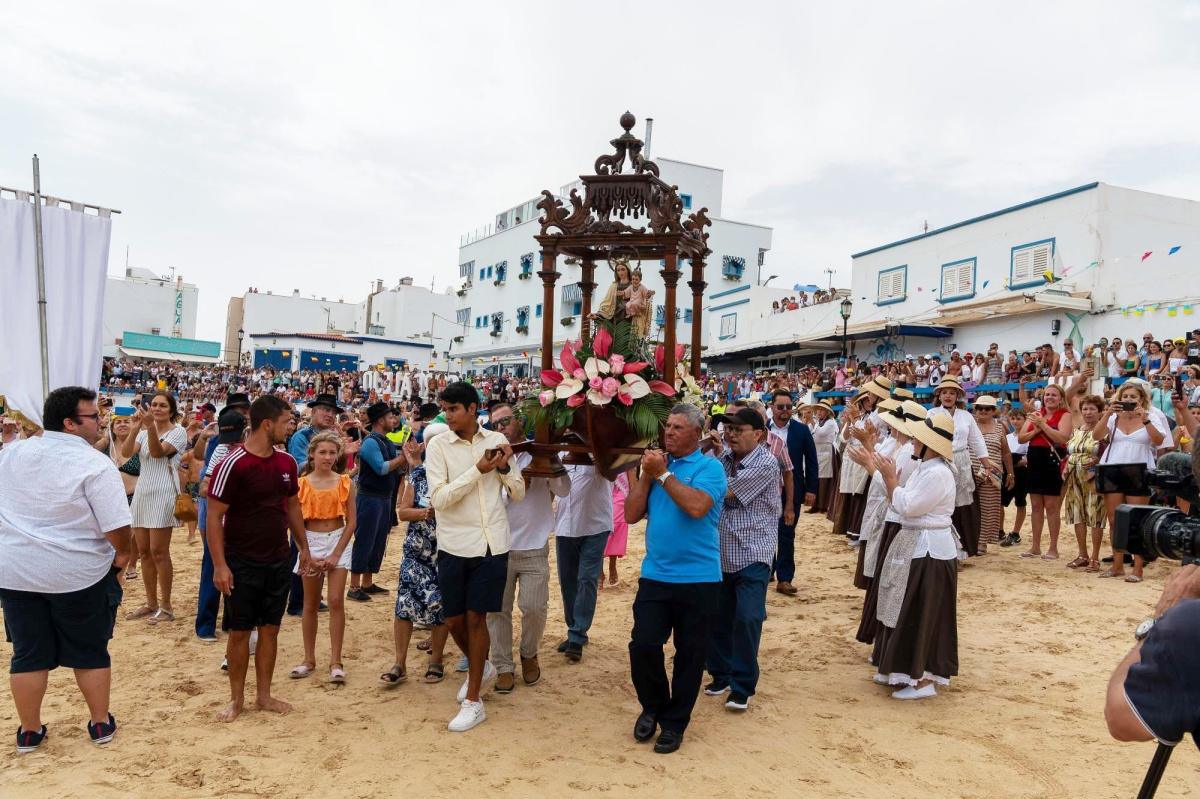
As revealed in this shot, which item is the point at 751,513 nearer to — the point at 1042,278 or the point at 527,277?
the point at 1042,278

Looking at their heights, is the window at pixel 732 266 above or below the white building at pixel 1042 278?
above

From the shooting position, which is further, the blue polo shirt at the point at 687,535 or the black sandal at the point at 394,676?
the black sandal at the point at 394,676

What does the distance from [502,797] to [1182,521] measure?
10.5 ft

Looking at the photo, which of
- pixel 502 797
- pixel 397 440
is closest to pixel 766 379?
pixel 397 440

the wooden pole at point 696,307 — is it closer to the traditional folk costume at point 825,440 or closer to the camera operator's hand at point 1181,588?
the camera operator's hand at point 1181,588

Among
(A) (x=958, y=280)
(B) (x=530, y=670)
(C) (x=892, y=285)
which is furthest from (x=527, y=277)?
(B) (x=530, y=670)

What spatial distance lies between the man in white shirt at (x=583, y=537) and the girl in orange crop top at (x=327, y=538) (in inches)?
61.6

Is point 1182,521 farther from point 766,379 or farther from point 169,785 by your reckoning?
point 766,379

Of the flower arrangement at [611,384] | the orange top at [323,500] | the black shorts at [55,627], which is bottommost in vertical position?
the black shorts at [55,627]

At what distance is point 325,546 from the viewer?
5762 mm

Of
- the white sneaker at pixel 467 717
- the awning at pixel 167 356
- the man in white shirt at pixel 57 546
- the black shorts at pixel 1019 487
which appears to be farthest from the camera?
the awning at pixel 167 356

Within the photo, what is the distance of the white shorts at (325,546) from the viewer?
573 centimetres

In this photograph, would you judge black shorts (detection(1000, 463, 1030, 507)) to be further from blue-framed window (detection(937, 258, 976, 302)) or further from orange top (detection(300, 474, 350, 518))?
blue-framed window (detection(937, 258, 976, 302))

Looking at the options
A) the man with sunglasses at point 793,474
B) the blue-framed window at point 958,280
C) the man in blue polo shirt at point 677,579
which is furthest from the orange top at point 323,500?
the blue-framed window at point 958,280
